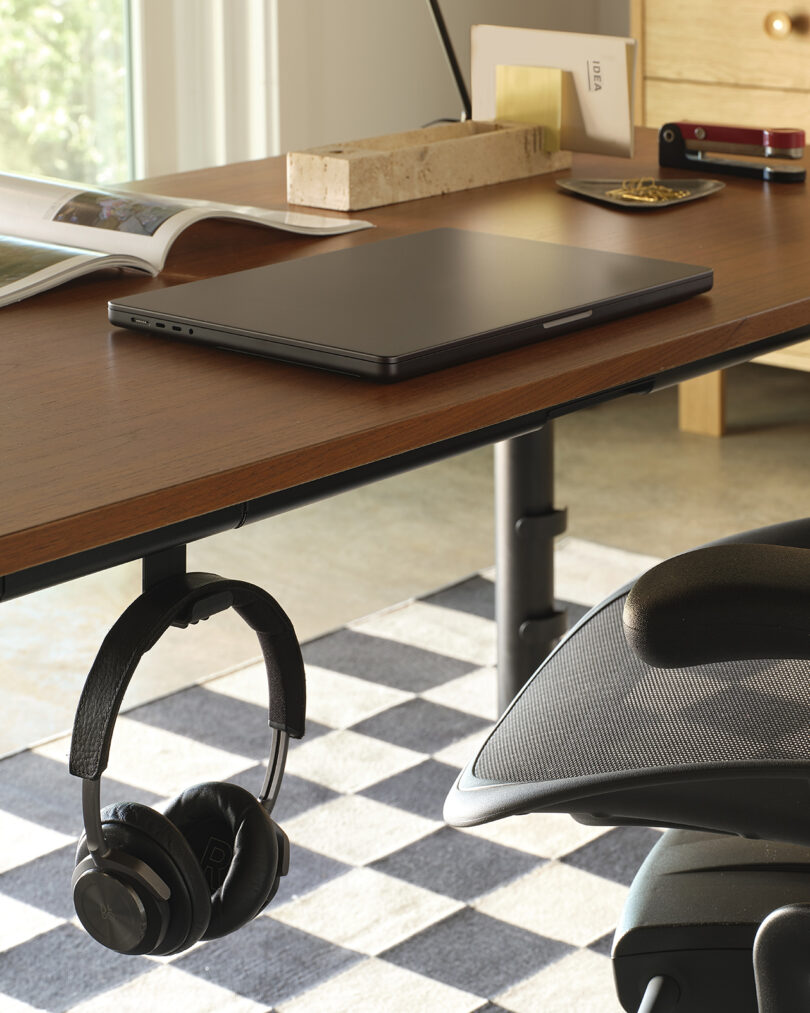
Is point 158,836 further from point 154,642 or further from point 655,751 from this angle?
point 655,751

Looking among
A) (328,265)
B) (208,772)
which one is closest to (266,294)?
(328,265)

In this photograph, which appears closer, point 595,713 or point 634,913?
point 595,713

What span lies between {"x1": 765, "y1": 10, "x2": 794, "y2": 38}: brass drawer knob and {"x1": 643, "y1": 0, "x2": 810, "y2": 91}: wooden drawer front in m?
0.01

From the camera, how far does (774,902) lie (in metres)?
1.06

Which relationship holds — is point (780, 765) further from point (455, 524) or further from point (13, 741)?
point (455, 524)

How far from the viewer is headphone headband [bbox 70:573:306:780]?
2.62 ft

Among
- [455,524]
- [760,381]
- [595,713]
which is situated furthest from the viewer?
[760,381]

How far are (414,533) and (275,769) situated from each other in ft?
5.96

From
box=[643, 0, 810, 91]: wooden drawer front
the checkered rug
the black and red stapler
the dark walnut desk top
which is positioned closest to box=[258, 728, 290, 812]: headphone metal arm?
the dark walnut desk top

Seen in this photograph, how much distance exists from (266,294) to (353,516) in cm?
190

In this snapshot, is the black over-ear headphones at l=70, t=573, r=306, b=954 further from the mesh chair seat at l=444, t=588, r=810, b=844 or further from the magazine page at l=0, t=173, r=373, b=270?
the magazine page at l=0, t=173, r=373, b=270

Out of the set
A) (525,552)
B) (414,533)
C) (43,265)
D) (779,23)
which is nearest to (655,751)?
(43,265)

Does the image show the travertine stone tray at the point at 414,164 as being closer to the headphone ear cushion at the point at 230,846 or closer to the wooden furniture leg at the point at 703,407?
the headphone ear cushion at the point at 230,846

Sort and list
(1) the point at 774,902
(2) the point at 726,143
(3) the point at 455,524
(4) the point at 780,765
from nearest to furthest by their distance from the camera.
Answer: (4) the point at 780,765 < (1) the point at 774,902 < (2) the point at 726,143 < (3) the point at 455,524
